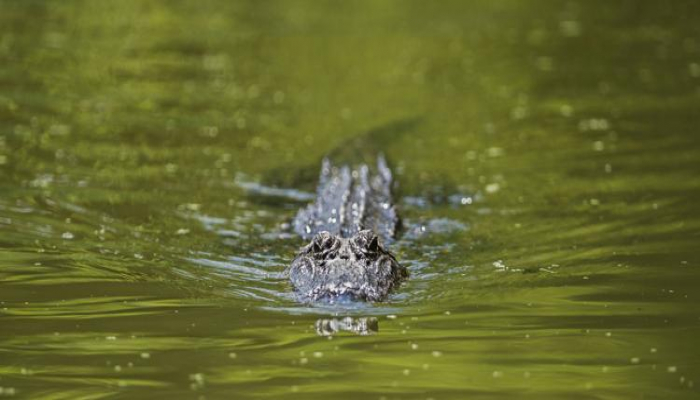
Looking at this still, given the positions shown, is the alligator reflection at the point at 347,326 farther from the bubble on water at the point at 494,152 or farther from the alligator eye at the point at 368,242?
the bubble on water at the point at 494,152

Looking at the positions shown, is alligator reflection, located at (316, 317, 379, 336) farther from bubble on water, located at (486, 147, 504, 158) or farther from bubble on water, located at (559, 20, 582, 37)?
bubble on water, located at (559, 20, 582, 37)

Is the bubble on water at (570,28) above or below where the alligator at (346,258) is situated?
above

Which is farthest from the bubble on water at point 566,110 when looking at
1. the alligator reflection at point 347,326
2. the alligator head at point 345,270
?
the alligator reflection at point 347,326

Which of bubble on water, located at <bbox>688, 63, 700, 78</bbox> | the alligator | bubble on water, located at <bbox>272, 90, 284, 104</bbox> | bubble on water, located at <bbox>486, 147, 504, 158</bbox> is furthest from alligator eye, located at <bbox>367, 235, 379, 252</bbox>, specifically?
bubble on water, located at <bbox>688, 63, 700, 78</bbox>

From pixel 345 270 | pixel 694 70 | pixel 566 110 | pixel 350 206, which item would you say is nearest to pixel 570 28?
pixel 694 70

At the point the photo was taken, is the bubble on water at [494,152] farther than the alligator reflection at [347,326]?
Yes

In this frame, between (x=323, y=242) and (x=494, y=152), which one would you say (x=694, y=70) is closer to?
(x=494, y=152)

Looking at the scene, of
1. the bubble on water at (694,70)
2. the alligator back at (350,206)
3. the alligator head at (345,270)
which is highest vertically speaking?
the bubble on water at (694,70)

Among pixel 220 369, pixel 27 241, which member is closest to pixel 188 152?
pixel 27 241
